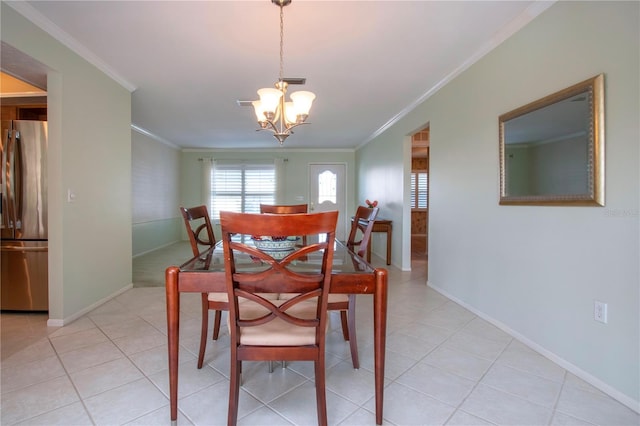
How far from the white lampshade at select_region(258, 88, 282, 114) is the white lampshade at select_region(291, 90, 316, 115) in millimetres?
127

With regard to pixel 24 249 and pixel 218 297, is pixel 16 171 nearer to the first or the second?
pixel 24 249

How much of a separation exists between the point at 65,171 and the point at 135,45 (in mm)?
1158

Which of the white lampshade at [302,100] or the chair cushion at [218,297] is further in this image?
the white lampshade at [302,100]

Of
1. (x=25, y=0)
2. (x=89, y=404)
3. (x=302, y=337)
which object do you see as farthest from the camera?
(x=25, y=0)

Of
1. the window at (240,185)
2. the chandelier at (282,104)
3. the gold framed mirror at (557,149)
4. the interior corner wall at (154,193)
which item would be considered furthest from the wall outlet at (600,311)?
the window at (240,185)

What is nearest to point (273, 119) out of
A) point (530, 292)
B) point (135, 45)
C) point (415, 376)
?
point (135, 45)

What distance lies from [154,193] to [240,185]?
191 centimetres

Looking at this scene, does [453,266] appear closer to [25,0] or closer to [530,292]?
[530,292]

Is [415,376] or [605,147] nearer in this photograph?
[605,147]

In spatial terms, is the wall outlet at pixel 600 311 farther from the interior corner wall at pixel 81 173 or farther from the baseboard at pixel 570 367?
the interior corner wall at pixel 81 173

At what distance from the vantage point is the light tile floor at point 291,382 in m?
1.36

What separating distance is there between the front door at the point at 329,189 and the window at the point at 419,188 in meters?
2.07

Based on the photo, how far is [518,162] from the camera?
6.95 ft

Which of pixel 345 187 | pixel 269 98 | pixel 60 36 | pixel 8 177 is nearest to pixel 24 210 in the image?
pixel 8 177
